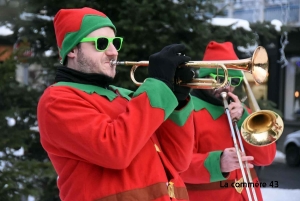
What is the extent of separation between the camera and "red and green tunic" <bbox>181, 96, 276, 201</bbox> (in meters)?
2.70

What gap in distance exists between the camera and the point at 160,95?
5.80 feet

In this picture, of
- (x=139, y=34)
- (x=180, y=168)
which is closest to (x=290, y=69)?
(x=139, y=34)

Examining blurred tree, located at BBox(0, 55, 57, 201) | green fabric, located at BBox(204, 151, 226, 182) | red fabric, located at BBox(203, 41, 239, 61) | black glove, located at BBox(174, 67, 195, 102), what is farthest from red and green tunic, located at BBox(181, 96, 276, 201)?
blurred tree, located at BBox(0, 55, 57, 201)

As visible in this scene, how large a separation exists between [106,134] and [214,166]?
3.81 feet

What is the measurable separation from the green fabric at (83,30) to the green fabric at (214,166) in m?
1.15

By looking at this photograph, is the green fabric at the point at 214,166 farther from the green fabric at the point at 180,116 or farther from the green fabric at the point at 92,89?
the green fabric at the point at 92,89

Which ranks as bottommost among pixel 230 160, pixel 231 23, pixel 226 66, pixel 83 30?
pixel 231 23

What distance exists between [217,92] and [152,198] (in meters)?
1.34

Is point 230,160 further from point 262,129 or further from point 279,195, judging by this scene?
point 279,195

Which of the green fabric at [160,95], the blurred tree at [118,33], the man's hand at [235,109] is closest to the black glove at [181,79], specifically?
the green fabric at [160,95]

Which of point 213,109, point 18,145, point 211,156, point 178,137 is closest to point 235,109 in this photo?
point 213,109

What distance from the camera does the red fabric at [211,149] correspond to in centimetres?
273

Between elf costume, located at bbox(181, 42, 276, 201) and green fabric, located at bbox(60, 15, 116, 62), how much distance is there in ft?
3.51

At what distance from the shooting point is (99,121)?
171 centimetres
